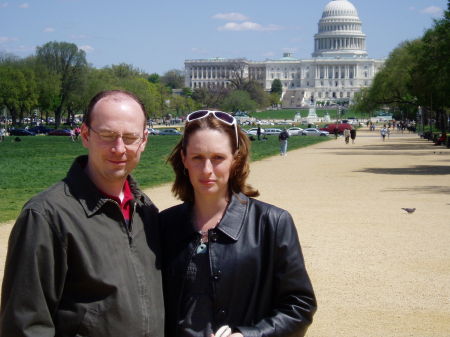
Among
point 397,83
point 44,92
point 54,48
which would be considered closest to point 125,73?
point 54,48

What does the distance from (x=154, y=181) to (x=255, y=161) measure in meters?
13.2

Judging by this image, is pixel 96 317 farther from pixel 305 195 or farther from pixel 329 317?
pixel 305 195

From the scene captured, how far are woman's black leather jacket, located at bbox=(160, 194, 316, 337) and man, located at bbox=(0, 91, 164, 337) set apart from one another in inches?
4.2

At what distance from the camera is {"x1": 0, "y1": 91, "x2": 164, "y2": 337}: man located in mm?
2967

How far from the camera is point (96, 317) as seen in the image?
3.06 meters

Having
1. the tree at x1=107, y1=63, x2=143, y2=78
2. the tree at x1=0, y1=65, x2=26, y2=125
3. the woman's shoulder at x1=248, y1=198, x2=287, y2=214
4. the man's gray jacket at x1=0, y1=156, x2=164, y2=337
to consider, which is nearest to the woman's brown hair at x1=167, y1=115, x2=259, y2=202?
the woman's shoulder at x1=248, y1=198, x2=287, y2=214

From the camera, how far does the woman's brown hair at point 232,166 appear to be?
11.3ft

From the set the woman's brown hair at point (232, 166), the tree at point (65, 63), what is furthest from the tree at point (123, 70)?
the woman's brown hair at point (232, 166)

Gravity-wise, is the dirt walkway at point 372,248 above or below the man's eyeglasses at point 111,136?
below

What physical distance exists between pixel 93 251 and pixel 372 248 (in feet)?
29.6

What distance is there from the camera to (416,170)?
95.1 ft

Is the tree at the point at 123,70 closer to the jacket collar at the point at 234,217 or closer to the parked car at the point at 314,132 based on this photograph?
the parked car at the point at 314,132

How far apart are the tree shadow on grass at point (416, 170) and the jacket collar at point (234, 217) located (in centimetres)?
2485

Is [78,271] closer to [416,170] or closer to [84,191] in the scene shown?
[84,191]
